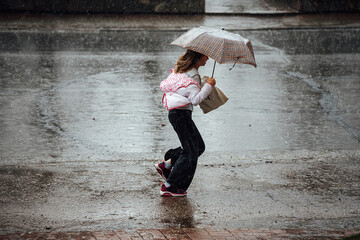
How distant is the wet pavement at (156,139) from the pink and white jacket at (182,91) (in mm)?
1027

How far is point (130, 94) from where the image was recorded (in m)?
9.62

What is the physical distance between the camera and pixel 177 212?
533cm

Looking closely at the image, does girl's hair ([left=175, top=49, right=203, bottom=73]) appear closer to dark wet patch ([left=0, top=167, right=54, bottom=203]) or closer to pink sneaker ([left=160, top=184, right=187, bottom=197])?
pink sneaker ([left=160, top=184, right=187, bottom=197])

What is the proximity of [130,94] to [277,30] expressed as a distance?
25.4ft

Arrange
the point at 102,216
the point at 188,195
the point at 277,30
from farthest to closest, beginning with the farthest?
the point at 277,30
the point at 188,195
the point at 102,216

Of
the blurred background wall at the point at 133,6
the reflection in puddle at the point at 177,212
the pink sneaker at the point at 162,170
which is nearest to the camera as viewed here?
the reflection in puddle at the point at 177,212

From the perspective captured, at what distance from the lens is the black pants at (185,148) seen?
17.8ft

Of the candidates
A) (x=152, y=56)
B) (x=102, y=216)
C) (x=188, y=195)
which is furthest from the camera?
(x=152, y=56)

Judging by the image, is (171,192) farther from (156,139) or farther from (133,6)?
(133,6)

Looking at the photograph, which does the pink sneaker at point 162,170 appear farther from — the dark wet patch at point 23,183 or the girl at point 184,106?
A: the dark wet patch at point 23,183

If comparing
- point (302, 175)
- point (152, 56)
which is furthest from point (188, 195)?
point (152, 56)

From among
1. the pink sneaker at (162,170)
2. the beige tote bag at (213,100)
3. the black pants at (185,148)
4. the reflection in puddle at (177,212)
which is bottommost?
the reflection in puddle at (177,212)

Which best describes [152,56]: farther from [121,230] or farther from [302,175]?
[121,230]

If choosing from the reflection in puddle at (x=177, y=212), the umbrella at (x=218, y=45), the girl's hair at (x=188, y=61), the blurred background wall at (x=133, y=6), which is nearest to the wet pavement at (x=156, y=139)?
the reflection in puddle at (x=177, y=212)
